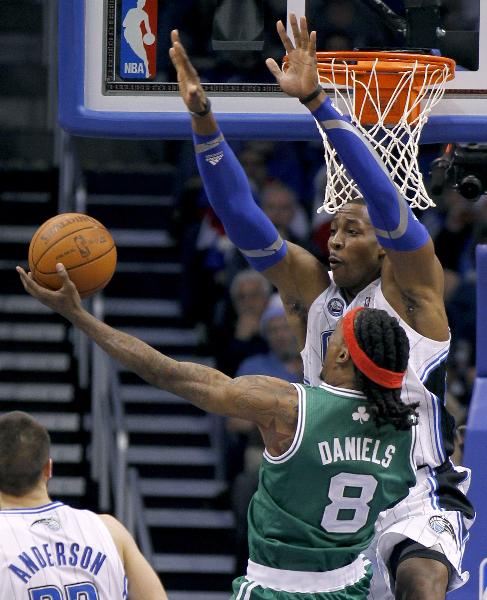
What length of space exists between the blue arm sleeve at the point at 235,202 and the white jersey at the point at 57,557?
5.06 ft

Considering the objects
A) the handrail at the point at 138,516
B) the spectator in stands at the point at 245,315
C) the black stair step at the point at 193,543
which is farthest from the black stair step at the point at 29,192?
the black stair step at the point at 193,543

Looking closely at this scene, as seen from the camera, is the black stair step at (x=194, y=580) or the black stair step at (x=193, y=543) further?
the black stair step at (x=193, y=543)

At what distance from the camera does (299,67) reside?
225 inches

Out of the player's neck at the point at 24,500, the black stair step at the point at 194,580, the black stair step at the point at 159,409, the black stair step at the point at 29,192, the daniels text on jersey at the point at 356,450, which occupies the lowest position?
the black stair step at the point at 194,580

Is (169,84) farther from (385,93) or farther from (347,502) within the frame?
(347,502)

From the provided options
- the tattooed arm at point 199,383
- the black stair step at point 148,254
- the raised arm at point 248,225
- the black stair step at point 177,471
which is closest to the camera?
the tattooed arm at point 199,383

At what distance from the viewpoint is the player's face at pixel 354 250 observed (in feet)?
19.7

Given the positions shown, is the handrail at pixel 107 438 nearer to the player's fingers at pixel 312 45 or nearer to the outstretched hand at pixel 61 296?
the player's fingers at pixel 312 45

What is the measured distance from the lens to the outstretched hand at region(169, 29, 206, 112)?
546cm

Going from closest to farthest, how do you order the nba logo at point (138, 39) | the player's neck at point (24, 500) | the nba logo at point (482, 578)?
1. the player's neck at point (24, 500)
2. the nba logo at point (138, 39)
3. the nba logo at point (482, 578)

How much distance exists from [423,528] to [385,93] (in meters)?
1.85

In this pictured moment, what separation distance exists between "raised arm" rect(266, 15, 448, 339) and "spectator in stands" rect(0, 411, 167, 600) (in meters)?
1.52

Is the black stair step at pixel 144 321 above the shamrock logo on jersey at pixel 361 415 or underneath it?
underneath

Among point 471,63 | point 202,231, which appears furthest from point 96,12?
point 202,231
